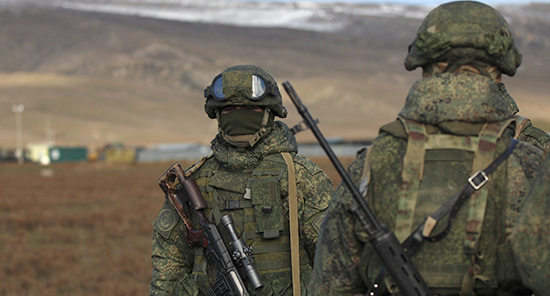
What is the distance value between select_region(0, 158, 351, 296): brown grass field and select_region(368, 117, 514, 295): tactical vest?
10.7 meters

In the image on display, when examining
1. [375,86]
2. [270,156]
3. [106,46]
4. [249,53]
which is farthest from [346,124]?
[270,156]

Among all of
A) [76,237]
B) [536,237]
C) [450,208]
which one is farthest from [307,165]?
[76,237]

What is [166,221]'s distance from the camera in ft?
13.5

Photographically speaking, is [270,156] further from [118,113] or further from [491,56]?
[118,113]

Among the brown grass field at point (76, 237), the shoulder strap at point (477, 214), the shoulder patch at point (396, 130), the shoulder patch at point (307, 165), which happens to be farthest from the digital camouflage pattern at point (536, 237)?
the brown grass field at point (76, 237)

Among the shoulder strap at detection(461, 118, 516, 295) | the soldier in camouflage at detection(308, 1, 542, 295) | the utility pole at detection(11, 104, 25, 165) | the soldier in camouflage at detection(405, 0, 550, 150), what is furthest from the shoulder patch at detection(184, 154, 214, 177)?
the utility pole at detection(11, 104, 25, 165)

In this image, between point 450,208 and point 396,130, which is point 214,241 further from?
point 450,208

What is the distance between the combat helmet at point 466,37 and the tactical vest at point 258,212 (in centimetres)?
154

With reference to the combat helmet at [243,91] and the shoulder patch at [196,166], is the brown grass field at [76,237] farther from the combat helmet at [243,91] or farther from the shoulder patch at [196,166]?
the combat helmet at [243,91]

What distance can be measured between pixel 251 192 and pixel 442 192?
171cm

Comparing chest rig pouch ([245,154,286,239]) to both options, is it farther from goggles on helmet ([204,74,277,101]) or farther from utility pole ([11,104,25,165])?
utility pole ([11,104,25,165])

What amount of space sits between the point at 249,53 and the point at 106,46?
35892 mm

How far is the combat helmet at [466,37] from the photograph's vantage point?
2.58 metres

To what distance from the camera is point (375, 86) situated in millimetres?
137875
